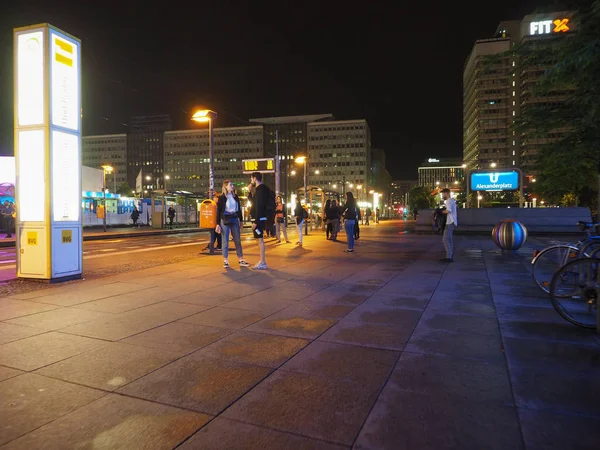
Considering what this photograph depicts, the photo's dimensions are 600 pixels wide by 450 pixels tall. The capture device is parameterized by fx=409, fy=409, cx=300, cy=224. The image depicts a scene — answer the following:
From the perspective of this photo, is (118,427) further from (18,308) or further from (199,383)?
(18,308)

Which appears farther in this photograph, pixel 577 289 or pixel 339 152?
pixel 339 152

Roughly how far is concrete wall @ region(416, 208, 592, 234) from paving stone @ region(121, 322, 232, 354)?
71.5 feet

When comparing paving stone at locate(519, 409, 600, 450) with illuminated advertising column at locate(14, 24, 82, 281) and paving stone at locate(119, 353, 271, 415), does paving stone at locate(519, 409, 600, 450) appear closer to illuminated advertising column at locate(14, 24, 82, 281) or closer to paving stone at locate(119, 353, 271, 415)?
paving stone at locate(119, 353, 271, 415)

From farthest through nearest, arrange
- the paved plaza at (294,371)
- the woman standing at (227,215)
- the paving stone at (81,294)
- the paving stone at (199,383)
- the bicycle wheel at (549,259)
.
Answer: the woman standing at (227,215) → the bicycle wheel at (549,259) → the paving stone at (81,294) → the paving stone at (199,383) → the paved plaza at (294,371)

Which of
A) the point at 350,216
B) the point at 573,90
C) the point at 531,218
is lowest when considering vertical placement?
the point at 531,218

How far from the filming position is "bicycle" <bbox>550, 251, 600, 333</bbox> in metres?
4.49

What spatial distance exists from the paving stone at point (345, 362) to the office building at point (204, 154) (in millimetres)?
150678

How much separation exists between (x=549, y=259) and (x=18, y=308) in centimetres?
752

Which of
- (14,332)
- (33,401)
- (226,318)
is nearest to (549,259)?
(226,318)

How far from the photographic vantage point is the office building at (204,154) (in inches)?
6043

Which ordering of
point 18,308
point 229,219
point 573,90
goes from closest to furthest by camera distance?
point 18,308
point 573,90
point 229,219

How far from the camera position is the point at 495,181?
2412 centimetres

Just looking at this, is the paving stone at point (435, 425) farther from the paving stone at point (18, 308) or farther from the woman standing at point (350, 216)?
the woman standing at point (350, 216)

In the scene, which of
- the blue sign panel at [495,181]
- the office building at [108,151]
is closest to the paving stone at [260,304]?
the blue sign panel at [495,181]
